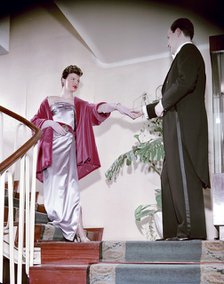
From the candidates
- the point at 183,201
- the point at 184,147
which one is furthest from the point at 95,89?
the point at 183,201

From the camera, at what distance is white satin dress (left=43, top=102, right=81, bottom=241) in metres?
3.82

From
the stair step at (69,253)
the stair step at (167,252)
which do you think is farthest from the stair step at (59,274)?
the stair step at (167,252)

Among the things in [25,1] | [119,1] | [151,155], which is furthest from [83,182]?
[25,1]

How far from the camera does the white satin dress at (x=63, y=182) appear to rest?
12.5ft

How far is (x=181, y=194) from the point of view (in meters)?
3.34

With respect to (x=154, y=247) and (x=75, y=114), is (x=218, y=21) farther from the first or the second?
(x=154, y=247)

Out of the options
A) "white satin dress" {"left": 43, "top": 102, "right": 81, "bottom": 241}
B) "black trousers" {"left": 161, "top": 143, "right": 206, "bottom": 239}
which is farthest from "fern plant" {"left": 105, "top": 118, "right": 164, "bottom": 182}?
"black trousers" {"left": 161, "top": 143, "right": 206, "bottom": 239}

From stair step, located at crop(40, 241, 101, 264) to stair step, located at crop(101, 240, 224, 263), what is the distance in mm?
107

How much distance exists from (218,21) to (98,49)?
1322 millimetres

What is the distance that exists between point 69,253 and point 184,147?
1057 mm

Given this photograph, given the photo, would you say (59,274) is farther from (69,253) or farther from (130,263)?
(130,263)

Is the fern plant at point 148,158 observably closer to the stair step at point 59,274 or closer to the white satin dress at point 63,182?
the white satin dress at point 63,182

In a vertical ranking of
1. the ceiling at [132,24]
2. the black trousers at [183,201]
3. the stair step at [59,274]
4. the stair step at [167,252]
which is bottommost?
the stair step at [59,274]

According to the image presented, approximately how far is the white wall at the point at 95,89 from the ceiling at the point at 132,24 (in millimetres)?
155
